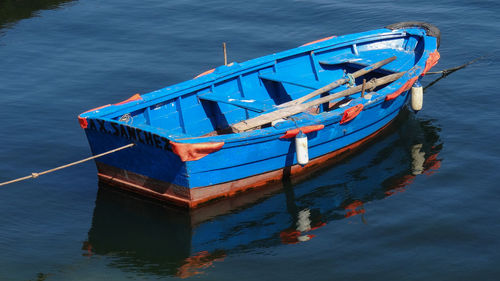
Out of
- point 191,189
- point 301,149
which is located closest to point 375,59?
point 301,149

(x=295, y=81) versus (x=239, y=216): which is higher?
(x=295, y=81)

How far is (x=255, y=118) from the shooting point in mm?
14938

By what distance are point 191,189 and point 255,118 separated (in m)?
2.27

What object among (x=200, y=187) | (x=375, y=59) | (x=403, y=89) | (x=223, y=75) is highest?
(x=223, y=75)

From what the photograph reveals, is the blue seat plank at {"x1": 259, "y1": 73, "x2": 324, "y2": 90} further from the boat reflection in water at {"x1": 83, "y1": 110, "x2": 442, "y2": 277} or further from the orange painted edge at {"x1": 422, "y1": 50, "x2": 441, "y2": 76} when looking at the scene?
the orange painted edge at {"x1": 422, "y1": 50, "x2": 441, "y2": 76}

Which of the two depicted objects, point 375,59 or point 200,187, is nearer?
point 200,187

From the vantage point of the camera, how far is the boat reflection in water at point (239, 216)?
42.7 ft

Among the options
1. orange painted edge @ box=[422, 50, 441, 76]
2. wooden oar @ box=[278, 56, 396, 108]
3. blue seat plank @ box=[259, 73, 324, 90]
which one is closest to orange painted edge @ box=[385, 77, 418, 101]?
orange painted edge @ box=[422, 50, 441, 76]

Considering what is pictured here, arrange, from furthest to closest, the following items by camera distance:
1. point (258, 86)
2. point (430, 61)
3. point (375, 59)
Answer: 1. point (375, 59)
2. point (430, 61)
3. point (258, 86)

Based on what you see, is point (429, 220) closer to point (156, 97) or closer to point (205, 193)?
point (205, 193)

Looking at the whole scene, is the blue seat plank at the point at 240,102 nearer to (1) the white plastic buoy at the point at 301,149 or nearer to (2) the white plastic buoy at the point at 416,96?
(1) the white plastic buoy at the point at 301,149

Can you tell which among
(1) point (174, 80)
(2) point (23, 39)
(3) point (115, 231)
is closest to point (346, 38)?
(1) point (174, 80)

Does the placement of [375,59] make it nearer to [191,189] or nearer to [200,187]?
[200,187]

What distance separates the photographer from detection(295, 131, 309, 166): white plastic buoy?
14094 mm
